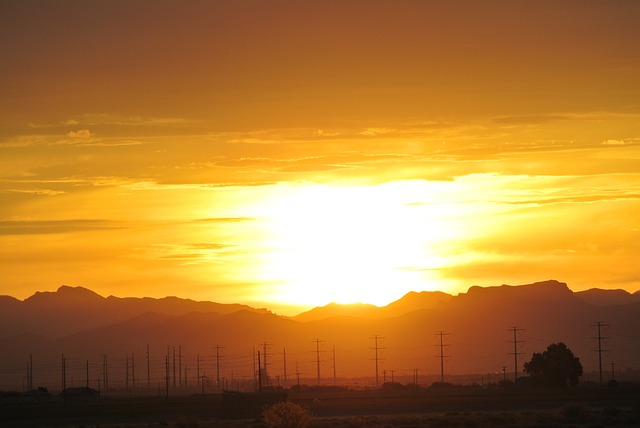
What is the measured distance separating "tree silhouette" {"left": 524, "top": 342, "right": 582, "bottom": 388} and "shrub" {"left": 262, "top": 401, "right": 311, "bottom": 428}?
72416 mm

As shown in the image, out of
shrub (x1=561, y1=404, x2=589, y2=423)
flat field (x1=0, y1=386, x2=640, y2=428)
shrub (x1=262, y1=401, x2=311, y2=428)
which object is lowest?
flat field (x1=0, y1=386, x2=640, y2=428)

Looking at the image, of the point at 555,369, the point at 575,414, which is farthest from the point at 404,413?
the point at 555,369

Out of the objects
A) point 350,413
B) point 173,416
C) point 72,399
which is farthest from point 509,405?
point 72,399

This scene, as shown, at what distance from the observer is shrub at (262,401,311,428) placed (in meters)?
72.1

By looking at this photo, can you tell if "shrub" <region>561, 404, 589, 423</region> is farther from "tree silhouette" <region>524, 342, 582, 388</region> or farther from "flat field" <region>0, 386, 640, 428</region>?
"tree silhouette" <region>524, 342, 582, 388</region>

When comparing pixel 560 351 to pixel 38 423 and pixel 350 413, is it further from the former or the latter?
pixel 38 423

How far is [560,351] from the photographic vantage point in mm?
143500

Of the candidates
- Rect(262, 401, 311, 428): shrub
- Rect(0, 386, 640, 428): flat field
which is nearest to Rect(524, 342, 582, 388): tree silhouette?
Rect(0, 386, 640, 428): flat field

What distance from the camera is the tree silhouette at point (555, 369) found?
140250mm

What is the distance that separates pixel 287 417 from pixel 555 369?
7518 centimetres

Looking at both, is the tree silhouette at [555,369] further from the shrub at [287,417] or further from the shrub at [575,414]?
the shrub at [287,417]

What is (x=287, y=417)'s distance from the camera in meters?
73.2

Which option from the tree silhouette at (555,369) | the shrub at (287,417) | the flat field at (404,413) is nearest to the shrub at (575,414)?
the flat field at (404,413)

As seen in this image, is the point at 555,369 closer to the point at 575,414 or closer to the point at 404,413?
the point at 404,413
